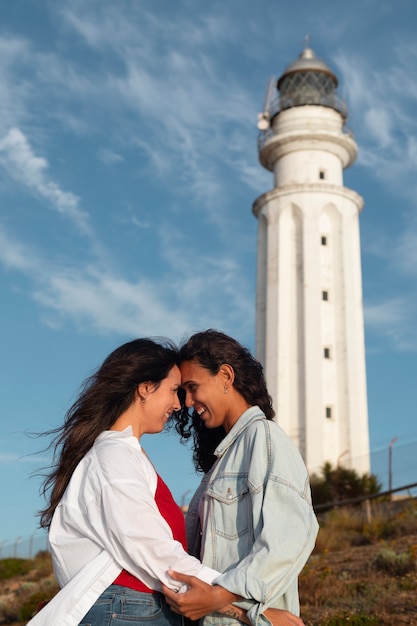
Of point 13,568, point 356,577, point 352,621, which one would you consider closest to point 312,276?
point 13,568

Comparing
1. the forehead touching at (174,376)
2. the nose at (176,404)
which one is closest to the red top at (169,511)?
the nose at (176,404)

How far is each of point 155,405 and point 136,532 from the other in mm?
782

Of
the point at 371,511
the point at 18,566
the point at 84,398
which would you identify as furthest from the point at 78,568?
the point at 18,566

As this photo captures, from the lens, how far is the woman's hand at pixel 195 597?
2.99m

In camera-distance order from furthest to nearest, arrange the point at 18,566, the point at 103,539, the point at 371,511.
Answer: the point at 18,566 < the point at 371,511 < the point at 103,539

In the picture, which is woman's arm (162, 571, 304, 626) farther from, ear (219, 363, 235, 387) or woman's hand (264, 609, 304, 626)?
ear (219, 363, 235, 387)

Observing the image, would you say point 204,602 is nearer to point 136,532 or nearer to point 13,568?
point 136,532

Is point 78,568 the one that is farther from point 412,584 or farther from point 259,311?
point 259,311

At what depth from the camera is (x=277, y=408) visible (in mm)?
29688

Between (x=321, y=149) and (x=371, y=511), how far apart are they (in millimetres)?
19931

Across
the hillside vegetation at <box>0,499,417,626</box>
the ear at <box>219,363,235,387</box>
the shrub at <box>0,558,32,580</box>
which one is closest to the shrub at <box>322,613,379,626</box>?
the hillside vegetation at <box>0,499,417,626</box>

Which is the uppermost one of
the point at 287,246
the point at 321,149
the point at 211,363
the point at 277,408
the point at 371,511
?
the point at 321,149

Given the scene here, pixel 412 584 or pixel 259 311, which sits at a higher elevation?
pixel 259 311

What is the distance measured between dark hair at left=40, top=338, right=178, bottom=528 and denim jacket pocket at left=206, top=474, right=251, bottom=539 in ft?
1.95
